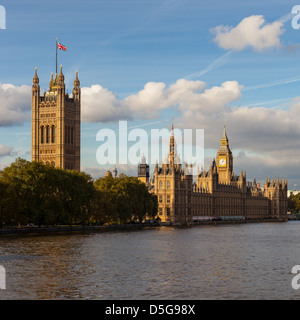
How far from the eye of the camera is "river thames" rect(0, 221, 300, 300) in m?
38.2

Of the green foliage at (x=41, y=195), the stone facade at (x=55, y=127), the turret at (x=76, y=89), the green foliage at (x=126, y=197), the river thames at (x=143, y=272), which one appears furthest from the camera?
the turret at (x=76, y=89)

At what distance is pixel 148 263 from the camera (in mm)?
54812

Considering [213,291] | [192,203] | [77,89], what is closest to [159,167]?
[192,203]

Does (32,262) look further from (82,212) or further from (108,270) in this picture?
(82,212)

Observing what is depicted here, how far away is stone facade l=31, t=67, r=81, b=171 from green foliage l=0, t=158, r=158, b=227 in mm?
48677

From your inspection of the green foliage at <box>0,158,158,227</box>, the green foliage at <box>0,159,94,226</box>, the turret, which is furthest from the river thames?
the turret

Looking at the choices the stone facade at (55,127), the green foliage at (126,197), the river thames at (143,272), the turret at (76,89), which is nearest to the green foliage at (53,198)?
the green foliage at (126,197)

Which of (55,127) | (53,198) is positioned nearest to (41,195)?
(53,198)

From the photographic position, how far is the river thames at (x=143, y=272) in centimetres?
3822

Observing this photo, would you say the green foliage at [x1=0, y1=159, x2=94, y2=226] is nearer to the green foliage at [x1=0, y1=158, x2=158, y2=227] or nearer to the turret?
the green foliage at [x1=0, y1=158, x2=158, y2=227]

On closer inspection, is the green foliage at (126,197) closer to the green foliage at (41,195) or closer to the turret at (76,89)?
the green foliage at (41,195)

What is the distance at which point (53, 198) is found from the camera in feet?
328

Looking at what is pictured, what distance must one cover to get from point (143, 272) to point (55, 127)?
136m

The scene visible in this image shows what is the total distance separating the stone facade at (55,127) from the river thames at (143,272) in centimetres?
10502
